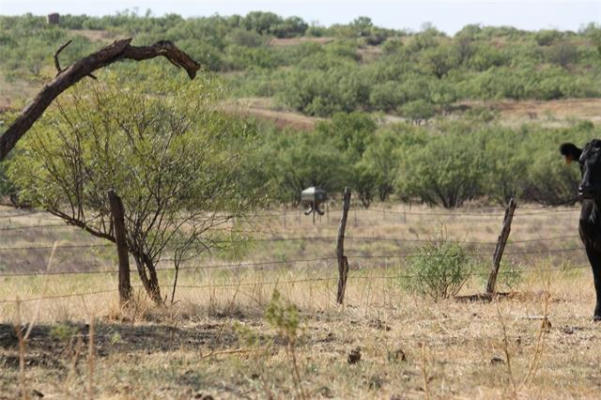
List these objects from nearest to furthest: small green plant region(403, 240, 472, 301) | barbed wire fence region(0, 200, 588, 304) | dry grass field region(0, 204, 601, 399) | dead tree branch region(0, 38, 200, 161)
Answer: dry grass field region(0, 204, 601, 399), dead tree branch region(0, 38, 200, 161), small green plant region(403, 240, 472, 301), barbed wire fence region(0, 200, 588, 304)

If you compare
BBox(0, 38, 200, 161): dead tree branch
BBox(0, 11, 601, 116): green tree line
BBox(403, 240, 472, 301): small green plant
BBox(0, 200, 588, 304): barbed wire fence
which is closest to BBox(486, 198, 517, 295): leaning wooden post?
BBox(403, 240, 472, 301): small green plant

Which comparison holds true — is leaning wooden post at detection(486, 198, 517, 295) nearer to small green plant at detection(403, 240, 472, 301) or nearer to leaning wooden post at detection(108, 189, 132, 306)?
small green plant at detection(403, 240, 472, 301)

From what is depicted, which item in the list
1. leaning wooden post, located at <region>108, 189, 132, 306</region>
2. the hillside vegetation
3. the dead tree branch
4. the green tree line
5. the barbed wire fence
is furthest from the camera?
the green tree line

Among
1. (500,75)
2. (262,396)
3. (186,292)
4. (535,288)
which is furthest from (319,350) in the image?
(500,75)

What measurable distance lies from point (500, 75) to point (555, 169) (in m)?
62.5

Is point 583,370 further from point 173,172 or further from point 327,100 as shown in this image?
point 327,100

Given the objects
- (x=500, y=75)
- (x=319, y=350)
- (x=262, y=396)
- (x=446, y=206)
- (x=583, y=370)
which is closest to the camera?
(x=262, y=396)

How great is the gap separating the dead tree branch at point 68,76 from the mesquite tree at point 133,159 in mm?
2994

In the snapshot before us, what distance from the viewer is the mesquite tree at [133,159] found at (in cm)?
1471

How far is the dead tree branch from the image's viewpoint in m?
10.9

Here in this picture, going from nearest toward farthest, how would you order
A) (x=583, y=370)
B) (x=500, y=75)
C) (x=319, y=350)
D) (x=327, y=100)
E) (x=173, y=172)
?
(x=583, y=370) < (x=319, y=350) < (x=173, y=172) < (x=327, y=100) < (x=500, y=75)

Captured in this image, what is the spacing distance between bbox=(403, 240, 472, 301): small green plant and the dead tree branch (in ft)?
19.4

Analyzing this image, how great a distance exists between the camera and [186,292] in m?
15.2

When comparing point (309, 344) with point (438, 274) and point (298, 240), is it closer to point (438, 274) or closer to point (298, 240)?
point (438, 274)
